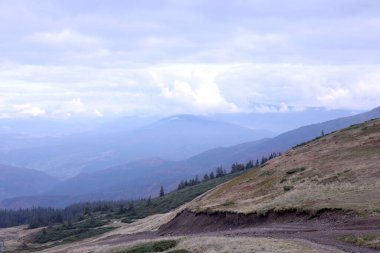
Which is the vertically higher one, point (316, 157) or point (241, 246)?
point (316, 157)

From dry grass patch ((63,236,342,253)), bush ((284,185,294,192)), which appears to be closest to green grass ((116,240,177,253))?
dry grass patch ((63,236,342,253))

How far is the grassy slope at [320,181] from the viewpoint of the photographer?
41031mm

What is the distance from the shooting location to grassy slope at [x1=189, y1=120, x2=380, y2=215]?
41031mm

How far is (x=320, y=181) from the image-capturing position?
50438 millimetres

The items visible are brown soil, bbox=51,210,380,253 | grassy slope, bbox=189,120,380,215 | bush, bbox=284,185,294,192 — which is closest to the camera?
brown soil, bbox=51,210,380,253

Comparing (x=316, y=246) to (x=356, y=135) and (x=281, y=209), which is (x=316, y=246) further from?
(x=356, y=135)

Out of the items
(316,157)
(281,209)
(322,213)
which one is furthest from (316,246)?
(316,157)

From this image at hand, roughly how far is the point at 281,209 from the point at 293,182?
12.6 metres

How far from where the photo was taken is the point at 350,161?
56000 mm

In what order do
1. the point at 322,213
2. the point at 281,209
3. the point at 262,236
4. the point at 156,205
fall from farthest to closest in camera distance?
the point at 156,205, the point at 281,209, the point at 322,213, the point at 262,236

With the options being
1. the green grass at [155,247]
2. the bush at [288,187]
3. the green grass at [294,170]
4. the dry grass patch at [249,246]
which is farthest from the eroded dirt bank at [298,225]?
the green grass at [294,170]

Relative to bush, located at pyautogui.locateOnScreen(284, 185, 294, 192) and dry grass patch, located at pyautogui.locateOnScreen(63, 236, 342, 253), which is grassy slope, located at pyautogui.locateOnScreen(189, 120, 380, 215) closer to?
bush, located at pyautogui.locateOnScreen(284, 185, 294, 192)

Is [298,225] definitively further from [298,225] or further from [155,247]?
[155,247]

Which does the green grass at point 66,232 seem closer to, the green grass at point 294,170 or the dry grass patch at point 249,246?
the green grass at point 294,170
